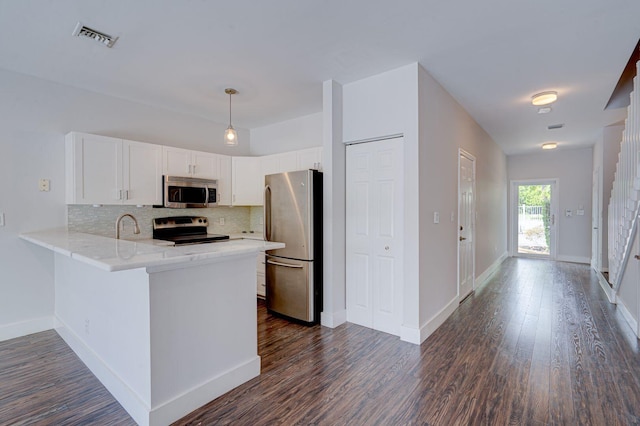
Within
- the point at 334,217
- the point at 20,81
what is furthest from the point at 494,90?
the point at 20,81

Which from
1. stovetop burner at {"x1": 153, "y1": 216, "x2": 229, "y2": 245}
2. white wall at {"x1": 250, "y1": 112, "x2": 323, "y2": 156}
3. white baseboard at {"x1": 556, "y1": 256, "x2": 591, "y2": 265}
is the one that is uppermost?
white wall at {"x1": 250, "y1": 112, "x2": 323, "y2": 156}

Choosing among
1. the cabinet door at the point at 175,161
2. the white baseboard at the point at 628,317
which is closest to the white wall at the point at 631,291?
the white baseboard at the point at 628,317

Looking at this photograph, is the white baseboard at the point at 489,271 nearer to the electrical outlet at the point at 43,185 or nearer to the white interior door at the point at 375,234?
the white interior door at the point at 375,234

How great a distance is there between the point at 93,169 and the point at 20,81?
3.53 feet

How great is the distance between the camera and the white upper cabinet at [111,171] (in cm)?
327

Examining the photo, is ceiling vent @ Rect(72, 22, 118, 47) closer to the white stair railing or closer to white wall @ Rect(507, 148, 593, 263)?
the white stair railing

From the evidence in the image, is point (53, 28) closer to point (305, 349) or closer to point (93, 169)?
point (93, 169)

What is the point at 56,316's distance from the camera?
3.34 m

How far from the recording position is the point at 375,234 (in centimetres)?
334

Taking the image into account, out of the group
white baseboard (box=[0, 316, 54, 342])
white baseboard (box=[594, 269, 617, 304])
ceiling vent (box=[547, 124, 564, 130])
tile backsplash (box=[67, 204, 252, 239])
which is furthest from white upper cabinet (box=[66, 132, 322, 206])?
white baseboard (box=[594, 269, 617, 304])

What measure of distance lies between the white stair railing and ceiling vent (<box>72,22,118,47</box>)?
476 centimetres

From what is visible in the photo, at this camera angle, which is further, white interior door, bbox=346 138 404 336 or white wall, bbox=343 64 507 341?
white interior door, bbox=346 138 404 336

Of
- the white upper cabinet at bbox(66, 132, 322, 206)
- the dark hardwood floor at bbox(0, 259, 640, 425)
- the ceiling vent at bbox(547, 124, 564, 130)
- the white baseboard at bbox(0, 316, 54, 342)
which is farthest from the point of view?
the ceiling vent at bbox(547, 124, 564, 130)

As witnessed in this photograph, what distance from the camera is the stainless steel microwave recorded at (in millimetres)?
3896
